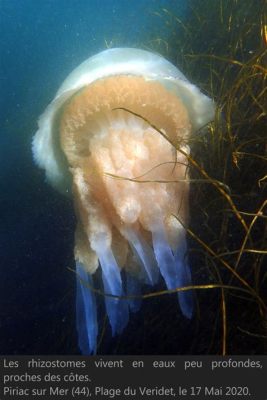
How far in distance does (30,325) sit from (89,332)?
2.16m

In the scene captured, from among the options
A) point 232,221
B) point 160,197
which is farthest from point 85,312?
point 232,221

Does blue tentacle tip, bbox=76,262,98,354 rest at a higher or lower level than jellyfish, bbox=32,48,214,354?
lower

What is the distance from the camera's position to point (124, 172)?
2.39m

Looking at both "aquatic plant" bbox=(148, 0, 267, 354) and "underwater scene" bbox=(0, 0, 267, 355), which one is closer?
"underwater scene" bbox=(0, 0, 267, 355)

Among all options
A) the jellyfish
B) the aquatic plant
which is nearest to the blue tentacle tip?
the jellyfish

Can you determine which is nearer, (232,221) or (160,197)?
(160,197)

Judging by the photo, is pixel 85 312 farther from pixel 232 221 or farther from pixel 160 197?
pixel 232 221

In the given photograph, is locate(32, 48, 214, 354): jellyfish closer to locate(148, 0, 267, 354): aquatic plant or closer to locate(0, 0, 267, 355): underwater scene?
locate(0, 0, 267, 355): underwater scene

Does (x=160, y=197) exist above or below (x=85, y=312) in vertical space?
above

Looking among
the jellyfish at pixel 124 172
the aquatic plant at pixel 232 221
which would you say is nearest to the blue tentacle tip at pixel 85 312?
the jellyfish at pixel 124 172

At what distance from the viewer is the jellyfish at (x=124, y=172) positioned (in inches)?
93.0

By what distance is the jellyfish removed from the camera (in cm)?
236

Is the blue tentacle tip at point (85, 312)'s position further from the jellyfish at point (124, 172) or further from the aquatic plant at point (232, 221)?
the aquatic plant at point (232, 221)
